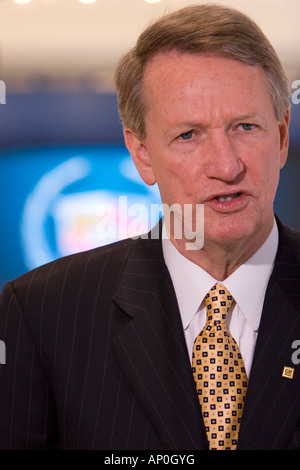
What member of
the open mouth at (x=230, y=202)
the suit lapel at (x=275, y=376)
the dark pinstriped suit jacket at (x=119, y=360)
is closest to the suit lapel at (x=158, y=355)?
the dark pinstriped suit jacket at (x=119, y=360)

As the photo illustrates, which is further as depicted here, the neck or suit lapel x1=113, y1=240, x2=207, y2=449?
the neck

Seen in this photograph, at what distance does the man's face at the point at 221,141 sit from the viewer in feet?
4.58

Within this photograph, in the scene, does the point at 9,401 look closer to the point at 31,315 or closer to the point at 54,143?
the point at 31,315

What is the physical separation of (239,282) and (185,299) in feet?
0.40

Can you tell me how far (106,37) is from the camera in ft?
8.21

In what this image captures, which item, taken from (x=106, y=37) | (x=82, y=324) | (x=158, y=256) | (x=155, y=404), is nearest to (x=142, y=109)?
(x=158, y=256)

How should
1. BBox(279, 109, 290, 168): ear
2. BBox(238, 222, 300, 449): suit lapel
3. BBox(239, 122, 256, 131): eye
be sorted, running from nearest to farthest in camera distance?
BBox(238, 222, 300, 449): suit lapel
BBox(239, 122, 256, 131): eye
BBox(279, 109, 290, 168): ear

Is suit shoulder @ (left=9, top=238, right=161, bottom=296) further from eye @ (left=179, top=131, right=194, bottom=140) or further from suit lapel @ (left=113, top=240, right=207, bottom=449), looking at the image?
eye @ (left=179, top=131, right=194, bottom=140)

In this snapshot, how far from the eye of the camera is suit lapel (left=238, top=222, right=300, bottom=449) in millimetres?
1322

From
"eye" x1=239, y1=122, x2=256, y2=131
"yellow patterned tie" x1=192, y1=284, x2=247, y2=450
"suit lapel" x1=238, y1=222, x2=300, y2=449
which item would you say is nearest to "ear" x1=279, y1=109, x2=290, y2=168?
"eye" x1=239, y1=122, x2=256, y2=131

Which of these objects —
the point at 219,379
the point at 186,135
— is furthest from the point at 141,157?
the point at 219,379

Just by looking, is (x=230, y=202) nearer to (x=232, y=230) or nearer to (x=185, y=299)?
(x=232, y=230)

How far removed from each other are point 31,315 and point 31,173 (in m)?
1.18

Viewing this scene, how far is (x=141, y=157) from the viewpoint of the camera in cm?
165
